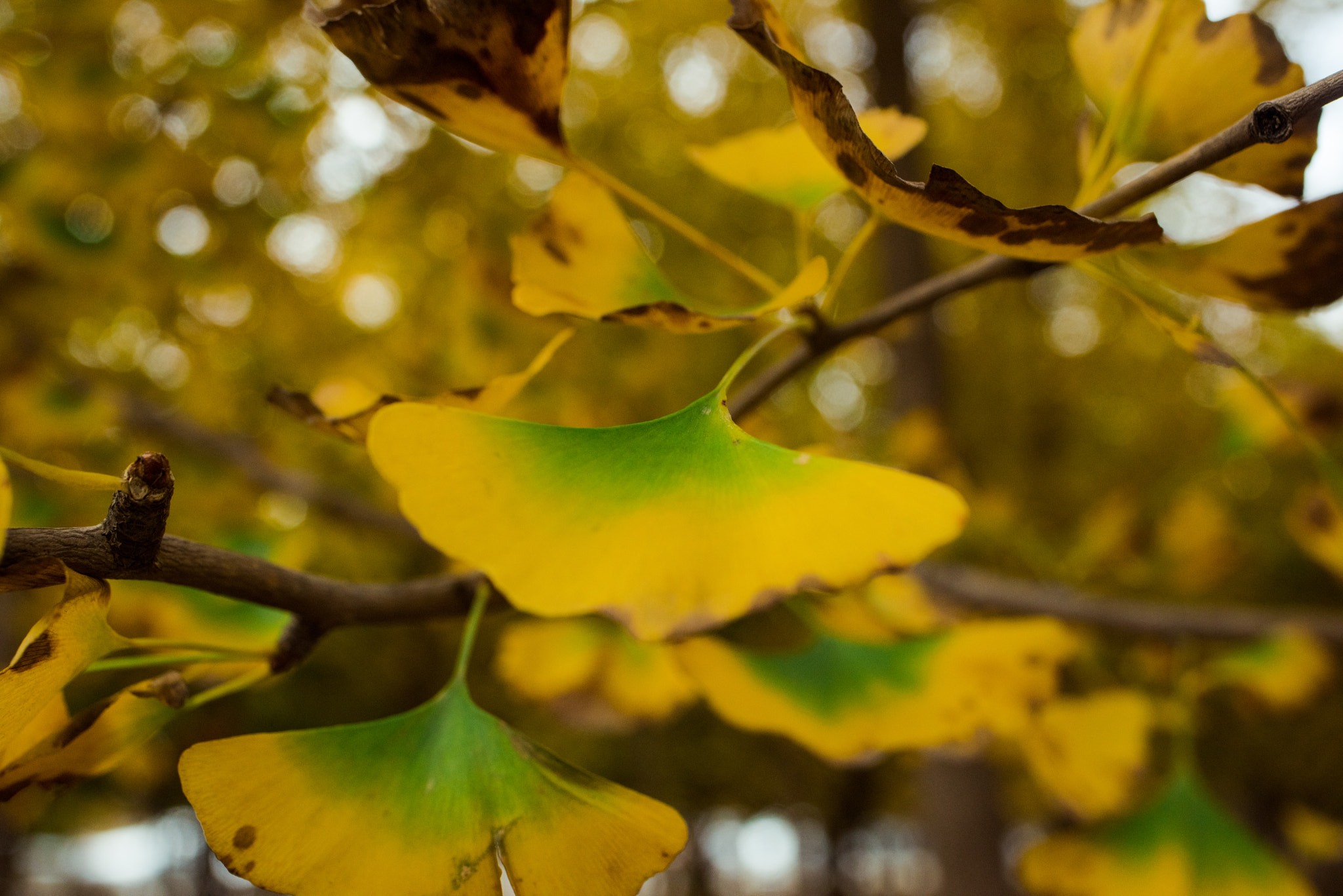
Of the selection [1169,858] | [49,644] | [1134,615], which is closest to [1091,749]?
[1169,858]

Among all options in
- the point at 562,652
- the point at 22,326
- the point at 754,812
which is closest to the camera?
the point at 562,652

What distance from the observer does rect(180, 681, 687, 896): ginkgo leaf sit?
0.24 m

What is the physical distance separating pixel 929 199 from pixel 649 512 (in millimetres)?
113

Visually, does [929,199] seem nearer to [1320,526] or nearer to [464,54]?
[464,54]

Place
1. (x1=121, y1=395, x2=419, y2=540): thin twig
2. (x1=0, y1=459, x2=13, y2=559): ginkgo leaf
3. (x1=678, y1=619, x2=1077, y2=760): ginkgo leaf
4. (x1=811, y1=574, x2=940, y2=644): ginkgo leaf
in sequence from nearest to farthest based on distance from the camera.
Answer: (x1=0, y1=459, x2=13, y2=559): ginkgo leaf → (x1=678, y1=619, x2=1077, y2=760): ginkgo leaf → (x1=811, y1=574, x2=940, y2=644): ginkgo leaf → (x1=121, y1=395, x2=419, y2=540): thin twig

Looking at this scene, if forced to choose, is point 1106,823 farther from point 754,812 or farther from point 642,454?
point 754,812

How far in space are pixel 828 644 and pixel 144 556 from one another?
16.7 inches

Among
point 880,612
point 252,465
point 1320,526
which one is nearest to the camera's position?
point 1320,526

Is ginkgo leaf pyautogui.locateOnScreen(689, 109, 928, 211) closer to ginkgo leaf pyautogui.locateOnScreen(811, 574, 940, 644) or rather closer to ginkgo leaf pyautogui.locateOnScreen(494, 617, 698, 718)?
ginkgo leaf pyautogui.locateOnScreen(811, 574, 940, 644)

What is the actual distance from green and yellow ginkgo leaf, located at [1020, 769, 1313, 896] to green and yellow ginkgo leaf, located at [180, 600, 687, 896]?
48 cm

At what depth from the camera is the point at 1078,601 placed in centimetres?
87

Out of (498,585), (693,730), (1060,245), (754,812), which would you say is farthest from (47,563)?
(754,812)

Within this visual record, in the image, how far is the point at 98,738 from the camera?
29 centimetres

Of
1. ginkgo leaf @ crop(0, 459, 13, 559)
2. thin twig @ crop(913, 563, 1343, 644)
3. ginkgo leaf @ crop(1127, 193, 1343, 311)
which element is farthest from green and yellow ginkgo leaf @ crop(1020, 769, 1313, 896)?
ginkgo leaf @ crop(0, 459, 13, 559)
